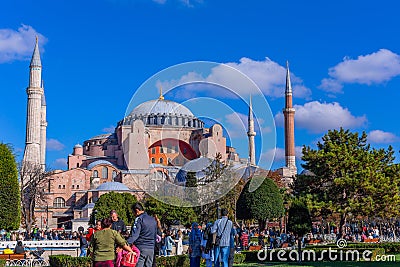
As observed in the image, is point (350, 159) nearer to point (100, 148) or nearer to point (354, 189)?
point (354, 189)

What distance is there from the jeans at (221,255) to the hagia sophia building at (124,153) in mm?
36607

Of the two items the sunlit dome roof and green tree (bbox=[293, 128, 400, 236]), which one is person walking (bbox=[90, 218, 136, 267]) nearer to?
green tree (bbox=[293, 128, 400, 236])

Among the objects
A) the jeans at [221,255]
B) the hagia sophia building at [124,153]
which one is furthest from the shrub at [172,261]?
the hagia sophia building at [124,153]

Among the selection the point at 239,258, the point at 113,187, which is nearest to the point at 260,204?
the point at 113,187

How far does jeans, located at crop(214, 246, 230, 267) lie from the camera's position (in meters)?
9.33

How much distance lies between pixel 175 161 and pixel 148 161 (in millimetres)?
7426

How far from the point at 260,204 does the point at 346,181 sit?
1437cm

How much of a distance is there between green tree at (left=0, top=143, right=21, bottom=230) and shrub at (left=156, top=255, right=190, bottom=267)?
27.7 feet

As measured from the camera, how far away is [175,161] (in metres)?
66.1

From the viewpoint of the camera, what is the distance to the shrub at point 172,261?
40.5 ft

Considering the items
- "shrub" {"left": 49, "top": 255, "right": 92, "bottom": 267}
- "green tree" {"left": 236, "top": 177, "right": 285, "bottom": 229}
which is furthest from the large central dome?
"shrub" {"left": 49, "top": 255, "right": 92, "bottom": 267}

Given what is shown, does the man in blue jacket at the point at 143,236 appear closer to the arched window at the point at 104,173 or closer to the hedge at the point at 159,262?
the hedge at the point at 159,262

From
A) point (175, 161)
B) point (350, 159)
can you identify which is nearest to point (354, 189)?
point (350, 159)

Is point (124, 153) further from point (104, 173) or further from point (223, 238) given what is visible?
point (223, 238)
